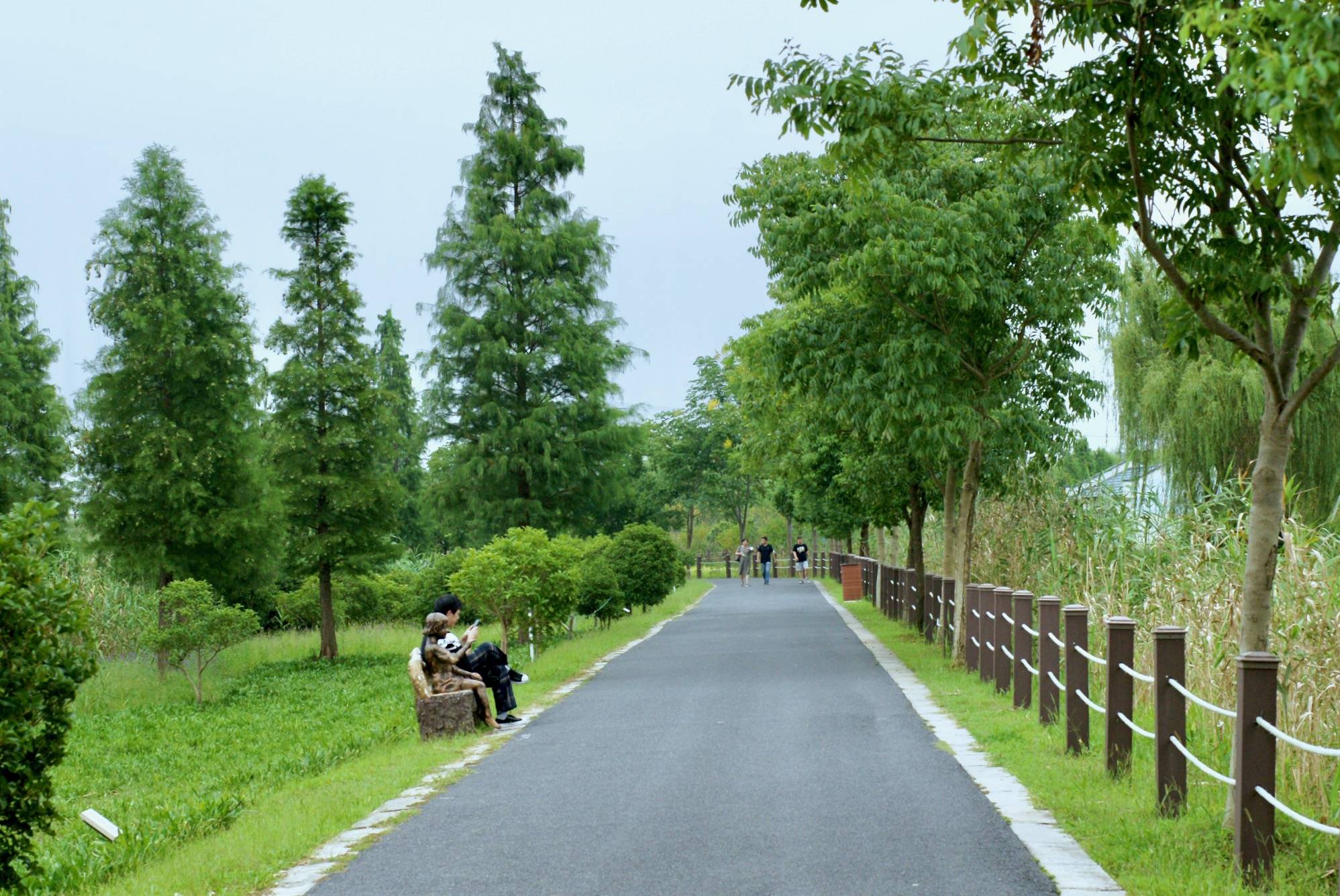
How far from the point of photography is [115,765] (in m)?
15.1

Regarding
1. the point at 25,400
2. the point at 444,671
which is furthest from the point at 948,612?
the point at 25,400

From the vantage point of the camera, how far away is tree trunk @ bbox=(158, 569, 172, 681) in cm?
2286

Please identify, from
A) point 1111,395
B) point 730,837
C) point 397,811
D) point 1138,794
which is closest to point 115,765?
point 397,811

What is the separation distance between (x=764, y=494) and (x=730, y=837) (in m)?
66.4

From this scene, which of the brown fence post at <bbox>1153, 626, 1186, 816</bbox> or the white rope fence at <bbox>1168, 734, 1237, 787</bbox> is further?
the brown fence post at <bbox>1153, 626, 1186, 816</bbox>

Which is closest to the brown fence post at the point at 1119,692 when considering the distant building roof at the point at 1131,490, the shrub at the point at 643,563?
the distant building roof at the point at 1131,490

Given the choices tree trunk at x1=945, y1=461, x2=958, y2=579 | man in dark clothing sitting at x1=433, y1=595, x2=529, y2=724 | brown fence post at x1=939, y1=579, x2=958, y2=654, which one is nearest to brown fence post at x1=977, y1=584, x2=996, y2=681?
brown fence post at x1=939, y1=579, x2=958, y2=654

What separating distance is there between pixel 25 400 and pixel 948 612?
2521 cm

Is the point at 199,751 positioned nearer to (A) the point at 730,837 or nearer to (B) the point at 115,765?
(B) the point at 115,765

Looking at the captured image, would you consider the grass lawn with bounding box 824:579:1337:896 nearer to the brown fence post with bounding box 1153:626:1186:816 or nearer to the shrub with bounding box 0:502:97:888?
the brown fence post with bounding box 1153:626:1186:816

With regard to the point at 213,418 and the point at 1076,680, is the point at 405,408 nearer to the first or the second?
the point at 213,418

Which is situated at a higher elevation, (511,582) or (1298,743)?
(511,582)

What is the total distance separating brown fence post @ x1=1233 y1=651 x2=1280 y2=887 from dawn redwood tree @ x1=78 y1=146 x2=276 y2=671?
2160 cm

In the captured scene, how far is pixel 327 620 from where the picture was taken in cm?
2762
